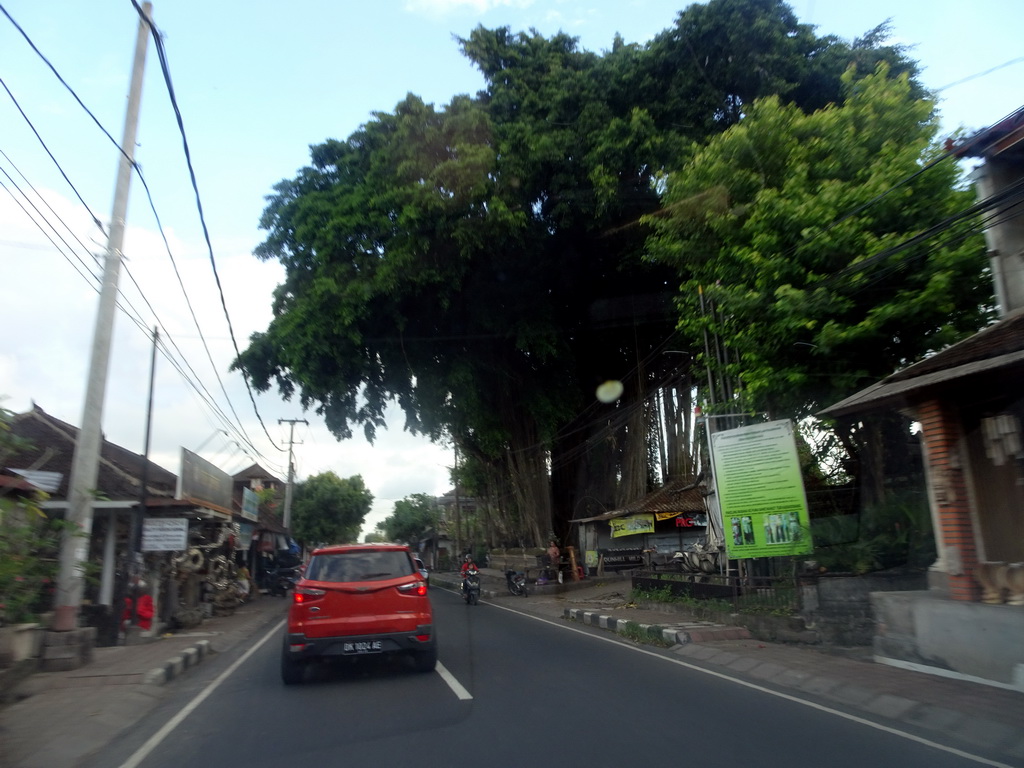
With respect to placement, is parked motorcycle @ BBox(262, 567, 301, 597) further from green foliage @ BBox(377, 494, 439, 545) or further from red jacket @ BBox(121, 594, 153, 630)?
green foliage @ BBox(377, 494, 439, 545)

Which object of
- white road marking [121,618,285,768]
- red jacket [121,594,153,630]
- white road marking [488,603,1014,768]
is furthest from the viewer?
red jacket [121,594,153,630]

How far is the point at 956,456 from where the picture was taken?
982 centimetres

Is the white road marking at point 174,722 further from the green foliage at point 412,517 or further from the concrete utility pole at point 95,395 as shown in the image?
the green foliage at point 412,517

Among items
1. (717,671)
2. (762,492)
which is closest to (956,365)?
(717,671)

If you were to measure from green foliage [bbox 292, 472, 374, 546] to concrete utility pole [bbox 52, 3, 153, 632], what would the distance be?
4570 cm

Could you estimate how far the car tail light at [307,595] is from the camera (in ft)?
30.7

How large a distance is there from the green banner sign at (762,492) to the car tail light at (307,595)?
738 cm

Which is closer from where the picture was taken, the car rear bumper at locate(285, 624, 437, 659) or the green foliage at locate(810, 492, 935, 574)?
the car rear bumper at locate(285, 624, 437, 659)

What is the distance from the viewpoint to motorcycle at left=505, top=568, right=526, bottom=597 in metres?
26.2

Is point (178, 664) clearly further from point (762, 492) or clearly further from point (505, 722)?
point (762, 492)

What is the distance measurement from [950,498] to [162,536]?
41.9 ft

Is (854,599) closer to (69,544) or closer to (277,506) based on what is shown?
(69,544)

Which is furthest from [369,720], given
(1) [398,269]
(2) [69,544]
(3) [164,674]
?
(1) [398,269]

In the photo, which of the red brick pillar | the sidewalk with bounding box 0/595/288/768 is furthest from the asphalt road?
the red brick pillar
